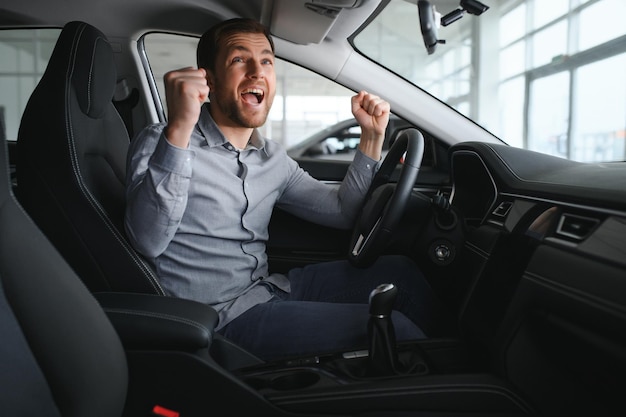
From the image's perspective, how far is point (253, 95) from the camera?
4.97 feet

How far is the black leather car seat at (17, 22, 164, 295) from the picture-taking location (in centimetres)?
121

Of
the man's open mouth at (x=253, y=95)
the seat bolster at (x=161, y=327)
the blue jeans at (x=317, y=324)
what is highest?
the man's open mouth at (x=253, y=95)

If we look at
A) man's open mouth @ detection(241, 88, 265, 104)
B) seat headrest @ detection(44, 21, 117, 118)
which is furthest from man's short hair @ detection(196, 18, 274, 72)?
seat headrest @ detection(44, 21, 117, 118)

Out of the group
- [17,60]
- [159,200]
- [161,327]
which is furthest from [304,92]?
[161,327]

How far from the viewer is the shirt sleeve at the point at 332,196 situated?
1.60m

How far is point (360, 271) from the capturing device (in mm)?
1558

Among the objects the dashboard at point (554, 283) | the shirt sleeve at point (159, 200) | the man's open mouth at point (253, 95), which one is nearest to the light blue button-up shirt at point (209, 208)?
the shirt sleeve at point (159, 200)

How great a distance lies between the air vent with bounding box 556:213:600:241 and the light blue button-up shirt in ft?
2.19

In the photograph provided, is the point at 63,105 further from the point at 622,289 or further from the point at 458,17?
the point at 622,289

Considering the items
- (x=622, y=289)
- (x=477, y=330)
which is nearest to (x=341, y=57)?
(x=477, y=330)

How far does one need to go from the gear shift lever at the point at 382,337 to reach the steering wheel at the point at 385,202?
0.49 ft

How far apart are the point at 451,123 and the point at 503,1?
0.43 m

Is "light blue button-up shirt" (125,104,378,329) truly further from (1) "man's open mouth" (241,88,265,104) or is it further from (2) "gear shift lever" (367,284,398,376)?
(2) "gear shift lever" (367,284,398,376)

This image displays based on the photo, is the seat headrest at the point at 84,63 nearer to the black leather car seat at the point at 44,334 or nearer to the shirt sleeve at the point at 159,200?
the shirt sleeve at the point at 159,200
